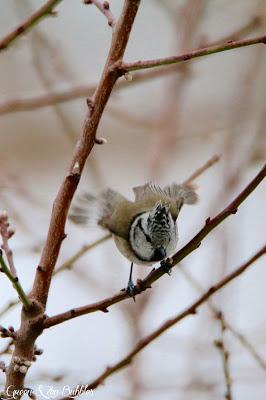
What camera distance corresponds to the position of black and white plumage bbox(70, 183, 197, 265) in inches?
48.5

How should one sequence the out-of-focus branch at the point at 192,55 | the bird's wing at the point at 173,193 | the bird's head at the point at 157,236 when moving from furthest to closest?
the bird's wing at the point at 173,193 → the bird's head at the point at 157,236 → the out-of-focus branch at the point at 192,55

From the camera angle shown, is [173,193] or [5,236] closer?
[5,236]

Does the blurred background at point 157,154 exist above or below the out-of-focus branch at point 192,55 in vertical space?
above

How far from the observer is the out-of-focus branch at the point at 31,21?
1018 mm

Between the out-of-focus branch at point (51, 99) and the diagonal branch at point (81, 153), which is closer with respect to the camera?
the diagonal branch at point (81, 153)

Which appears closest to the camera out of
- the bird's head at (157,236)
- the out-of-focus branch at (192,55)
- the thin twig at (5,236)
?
the out-of-focus branch at (192,55)

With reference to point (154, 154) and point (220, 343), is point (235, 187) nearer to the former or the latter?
point (154, 154)

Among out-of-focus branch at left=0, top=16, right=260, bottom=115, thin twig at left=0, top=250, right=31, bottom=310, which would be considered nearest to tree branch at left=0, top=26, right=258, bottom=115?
out-of-focus branch at left=0, top=16, right=260, bottom=115

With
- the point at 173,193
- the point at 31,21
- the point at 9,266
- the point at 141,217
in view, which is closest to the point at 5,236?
the point at 9,266

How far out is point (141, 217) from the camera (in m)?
1.35

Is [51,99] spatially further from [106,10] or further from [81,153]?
[81,153]

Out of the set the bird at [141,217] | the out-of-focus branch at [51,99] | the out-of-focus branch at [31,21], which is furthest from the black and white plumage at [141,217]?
the out-of-focus branch at [31,21]

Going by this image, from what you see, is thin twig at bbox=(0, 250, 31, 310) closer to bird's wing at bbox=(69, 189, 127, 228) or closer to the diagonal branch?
the diagonal branch

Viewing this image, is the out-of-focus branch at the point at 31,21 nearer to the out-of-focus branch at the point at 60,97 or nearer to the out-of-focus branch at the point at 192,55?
the out-of-focus branch at the point at 192,55
